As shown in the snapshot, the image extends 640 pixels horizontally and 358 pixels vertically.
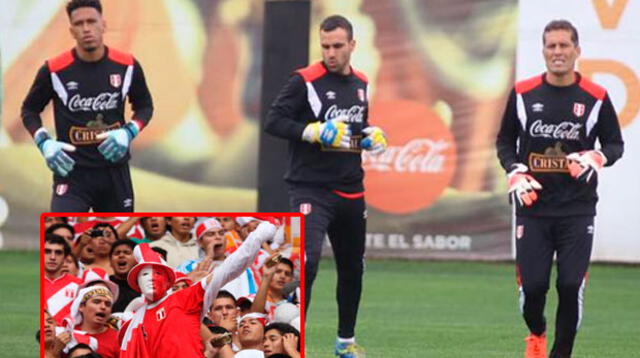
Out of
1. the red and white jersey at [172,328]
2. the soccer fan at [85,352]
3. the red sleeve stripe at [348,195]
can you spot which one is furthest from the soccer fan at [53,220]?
the red sleeve stripe at [348,195]

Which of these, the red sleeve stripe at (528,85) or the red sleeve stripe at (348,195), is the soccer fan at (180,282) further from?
the red sleeve stripe at (528,85)

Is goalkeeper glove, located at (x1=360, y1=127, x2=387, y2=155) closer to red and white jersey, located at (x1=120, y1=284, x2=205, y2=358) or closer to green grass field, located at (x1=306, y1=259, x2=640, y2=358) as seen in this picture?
green grass field, located at (x1=306, y1=259, x2=640, y2=358)

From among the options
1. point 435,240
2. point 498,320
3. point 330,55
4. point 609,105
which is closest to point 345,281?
point 330,55

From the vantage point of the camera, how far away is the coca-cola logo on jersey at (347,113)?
9.33 m

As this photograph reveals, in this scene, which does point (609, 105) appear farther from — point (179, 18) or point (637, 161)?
point (179, 18)

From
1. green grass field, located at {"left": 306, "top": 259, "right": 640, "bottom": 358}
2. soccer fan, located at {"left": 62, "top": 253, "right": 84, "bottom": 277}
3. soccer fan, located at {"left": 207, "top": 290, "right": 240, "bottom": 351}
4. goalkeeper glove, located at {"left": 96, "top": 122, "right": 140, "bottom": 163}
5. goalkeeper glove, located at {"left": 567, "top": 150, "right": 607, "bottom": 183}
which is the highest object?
goalkeeper glove, located at {"left": 96, "top": 122, "right": 140, "bottom": 163}

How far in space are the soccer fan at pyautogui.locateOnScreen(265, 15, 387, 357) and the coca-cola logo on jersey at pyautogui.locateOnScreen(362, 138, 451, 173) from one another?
770cm

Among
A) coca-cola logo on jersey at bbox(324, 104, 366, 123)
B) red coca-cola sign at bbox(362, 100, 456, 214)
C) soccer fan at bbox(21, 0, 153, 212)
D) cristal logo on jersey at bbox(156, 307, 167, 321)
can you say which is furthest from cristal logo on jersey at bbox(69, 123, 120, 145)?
red coca-cola sign at bbox(362, 100, 456, 214)

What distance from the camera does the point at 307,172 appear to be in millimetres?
9336

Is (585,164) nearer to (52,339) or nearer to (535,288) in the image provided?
(535,288)

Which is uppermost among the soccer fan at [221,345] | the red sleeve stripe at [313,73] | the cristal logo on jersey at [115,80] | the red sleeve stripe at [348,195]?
the red sleeve stripe at [313,73]

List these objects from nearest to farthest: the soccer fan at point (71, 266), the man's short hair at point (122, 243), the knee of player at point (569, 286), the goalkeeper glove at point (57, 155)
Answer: the man's short hair at point (122, 243), the soccer fan at point (71, 266), the knee of player at point (569, 286), the goalkeeper glove at point (57, 155)

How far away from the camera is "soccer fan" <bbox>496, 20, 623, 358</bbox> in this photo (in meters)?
8.72

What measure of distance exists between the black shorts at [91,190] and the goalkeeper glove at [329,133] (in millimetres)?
1240
